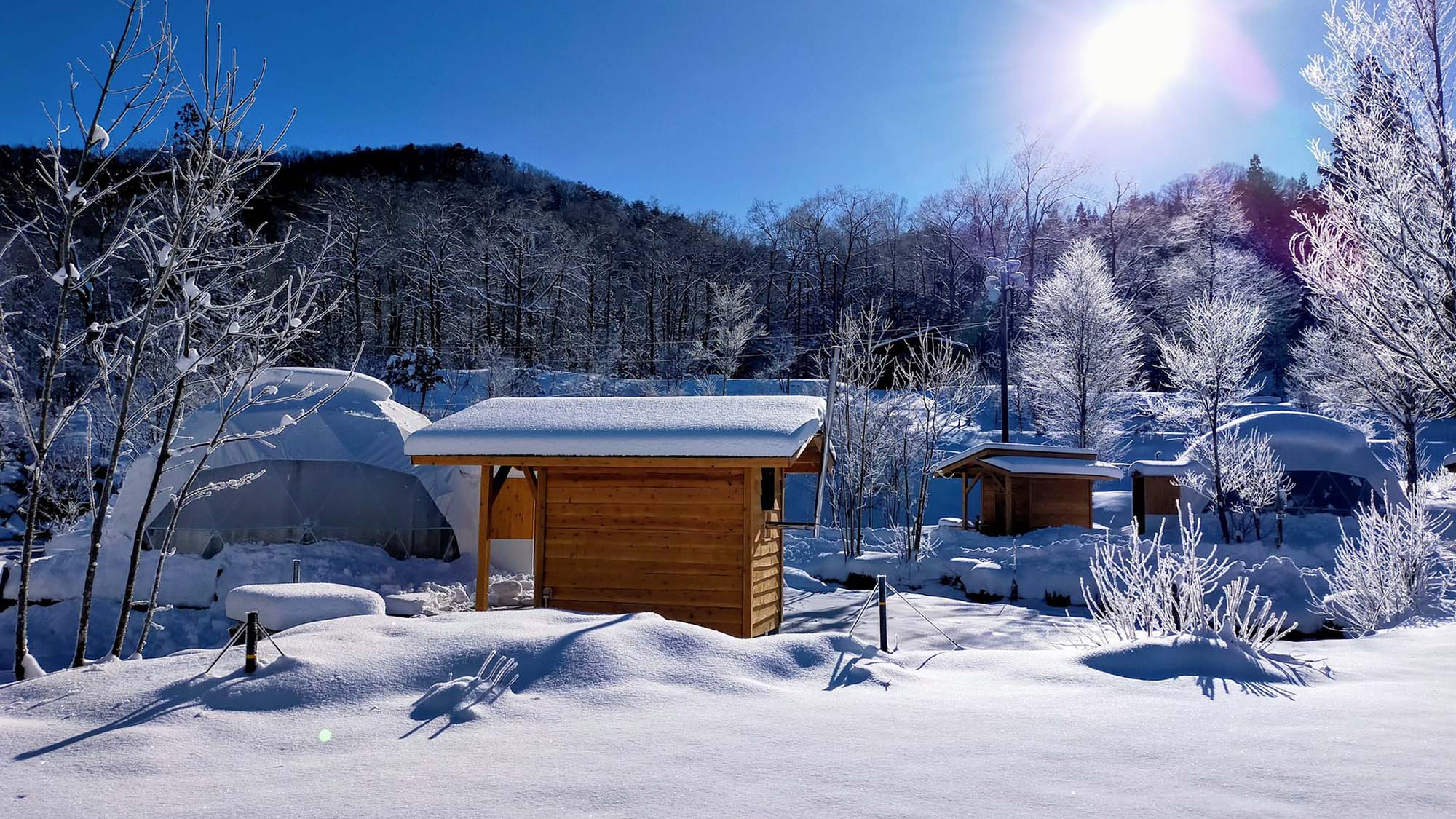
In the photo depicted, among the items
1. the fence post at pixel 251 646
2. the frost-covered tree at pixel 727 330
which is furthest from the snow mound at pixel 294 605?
the frost-covered tree at pixel 727 330

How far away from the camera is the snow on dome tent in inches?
897

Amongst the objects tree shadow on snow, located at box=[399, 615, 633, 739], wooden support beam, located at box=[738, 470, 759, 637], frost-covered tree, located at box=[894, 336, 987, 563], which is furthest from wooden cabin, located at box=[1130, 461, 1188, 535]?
tree shadow on snow, located at box=[399, 615, 633, 739]

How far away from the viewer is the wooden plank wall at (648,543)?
32.0 feet

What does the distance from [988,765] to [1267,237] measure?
58.9 metres

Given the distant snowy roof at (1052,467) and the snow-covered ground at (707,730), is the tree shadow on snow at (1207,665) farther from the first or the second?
the distant snowy roof at (1052,467)

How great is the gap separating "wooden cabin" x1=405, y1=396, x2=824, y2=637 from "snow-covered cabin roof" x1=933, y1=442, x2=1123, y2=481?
549 inches

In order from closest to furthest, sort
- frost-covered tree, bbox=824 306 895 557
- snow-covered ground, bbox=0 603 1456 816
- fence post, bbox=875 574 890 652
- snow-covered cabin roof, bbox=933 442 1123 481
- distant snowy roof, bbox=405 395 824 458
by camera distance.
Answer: snow-covered ground, bbox=0 603 1456 816
fence post, bbox=875 574 890 652
distant snowy roof, bbox=405 395 824 458
frost-covered tree, bbox=824 306 895 557
snow-covered cabin roof, bbox=933 442 1123 481

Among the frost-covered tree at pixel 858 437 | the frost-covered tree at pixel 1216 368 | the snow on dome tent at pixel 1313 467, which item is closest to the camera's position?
the frost-covered tree at pixel 858 437

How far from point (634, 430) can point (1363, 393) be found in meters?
28.6

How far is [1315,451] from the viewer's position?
23094 millimetres

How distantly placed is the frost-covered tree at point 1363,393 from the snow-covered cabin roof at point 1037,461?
6.38m

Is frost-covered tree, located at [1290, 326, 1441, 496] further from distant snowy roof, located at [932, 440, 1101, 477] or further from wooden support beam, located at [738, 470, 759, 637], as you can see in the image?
wooden support beam, located at [738, 470, 759, 637]

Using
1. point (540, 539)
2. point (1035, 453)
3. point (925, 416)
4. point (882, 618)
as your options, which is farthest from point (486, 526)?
point (925, 416)

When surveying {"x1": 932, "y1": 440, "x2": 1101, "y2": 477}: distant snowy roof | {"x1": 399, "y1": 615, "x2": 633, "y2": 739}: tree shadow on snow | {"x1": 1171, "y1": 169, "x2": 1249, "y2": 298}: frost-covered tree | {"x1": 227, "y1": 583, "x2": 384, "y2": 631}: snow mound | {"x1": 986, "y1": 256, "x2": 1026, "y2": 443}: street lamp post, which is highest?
{"x1": 1171, "y1": 169, "x2": 1249, "y2": 298}: frost-covered tree
